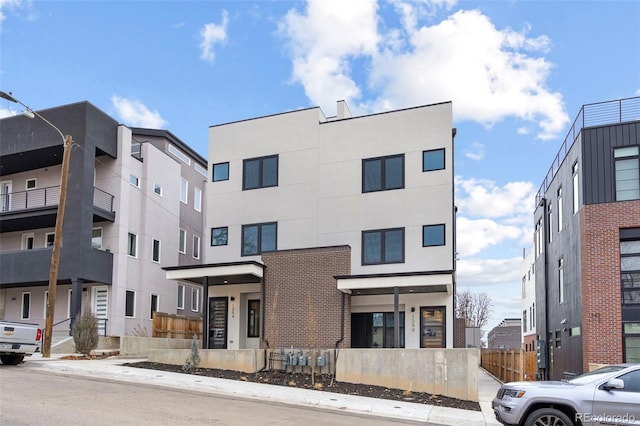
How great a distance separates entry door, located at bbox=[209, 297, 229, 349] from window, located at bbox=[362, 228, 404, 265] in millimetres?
6213

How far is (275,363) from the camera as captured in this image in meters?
19.9

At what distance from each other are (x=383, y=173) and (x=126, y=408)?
14.1 metres

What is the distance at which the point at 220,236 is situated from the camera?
2531 cm

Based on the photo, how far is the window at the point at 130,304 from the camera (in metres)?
29.0

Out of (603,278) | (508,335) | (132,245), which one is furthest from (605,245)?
(508,335)

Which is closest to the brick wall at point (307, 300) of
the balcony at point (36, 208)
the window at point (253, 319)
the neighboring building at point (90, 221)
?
the window at point (253, 319)

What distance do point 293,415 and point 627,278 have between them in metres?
13.2

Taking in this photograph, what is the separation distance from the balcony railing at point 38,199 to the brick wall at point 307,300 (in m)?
11.2

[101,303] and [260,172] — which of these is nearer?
[260,172]

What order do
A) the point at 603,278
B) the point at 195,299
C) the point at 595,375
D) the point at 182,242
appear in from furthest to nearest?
the point at 195,299 < the point at 182,242 < the point at 603,278 < the point at 595,375

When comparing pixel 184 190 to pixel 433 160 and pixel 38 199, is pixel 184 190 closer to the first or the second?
pixel 38 199

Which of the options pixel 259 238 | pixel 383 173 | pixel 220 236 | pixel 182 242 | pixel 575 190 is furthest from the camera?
pixel 182 242

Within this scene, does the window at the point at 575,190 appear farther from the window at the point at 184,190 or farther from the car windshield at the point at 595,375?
the window at the point at 184,190

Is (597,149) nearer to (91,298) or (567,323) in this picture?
(567,323)
